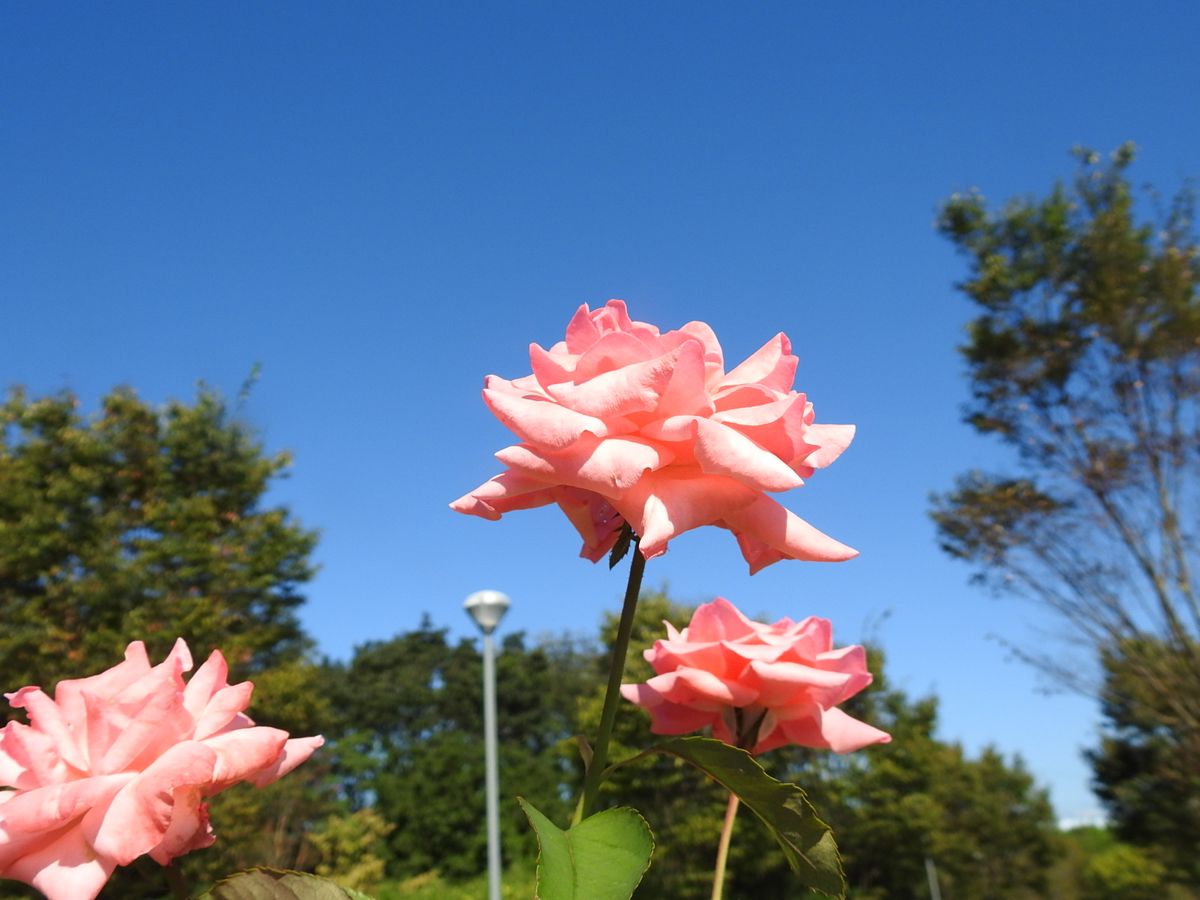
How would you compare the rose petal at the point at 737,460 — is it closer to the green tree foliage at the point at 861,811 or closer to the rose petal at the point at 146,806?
the rose petal at the point at 146,806

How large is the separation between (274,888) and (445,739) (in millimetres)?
28800

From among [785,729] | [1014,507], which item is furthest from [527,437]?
[1014,507]

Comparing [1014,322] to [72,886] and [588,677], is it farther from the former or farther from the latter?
[588,677]

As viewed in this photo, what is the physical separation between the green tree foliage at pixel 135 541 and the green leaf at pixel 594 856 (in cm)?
1292

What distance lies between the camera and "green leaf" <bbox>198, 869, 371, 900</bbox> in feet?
1.96

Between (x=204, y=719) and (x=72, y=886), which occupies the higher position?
(x=204, y=719)

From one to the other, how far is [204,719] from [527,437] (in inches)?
13.9

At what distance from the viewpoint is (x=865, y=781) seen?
19406 millimetres

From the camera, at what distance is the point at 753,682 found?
0.94 meters

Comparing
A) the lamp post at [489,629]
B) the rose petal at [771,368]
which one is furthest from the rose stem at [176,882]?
the lamp post at [489,629]

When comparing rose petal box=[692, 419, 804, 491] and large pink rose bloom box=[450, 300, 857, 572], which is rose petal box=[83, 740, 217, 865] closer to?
large pink rose bloom box=[450, 300, 857, 572]

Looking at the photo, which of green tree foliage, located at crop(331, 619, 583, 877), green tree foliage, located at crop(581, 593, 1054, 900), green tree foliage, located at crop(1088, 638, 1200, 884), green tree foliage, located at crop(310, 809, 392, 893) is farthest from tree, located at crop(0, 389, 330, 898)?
green tree foliage, located at crop(1088, 638, 1200, 884)

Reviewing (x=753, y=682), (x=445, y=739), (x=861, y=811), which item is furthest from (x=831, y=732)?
(x=445, y=739)

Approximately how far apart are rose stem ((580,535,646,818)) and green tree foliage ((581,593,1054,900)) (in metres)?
11.2
